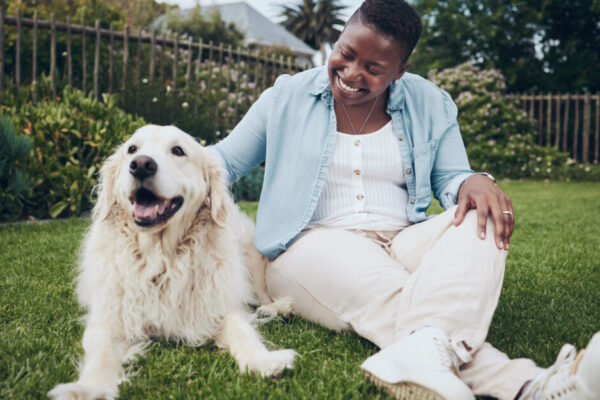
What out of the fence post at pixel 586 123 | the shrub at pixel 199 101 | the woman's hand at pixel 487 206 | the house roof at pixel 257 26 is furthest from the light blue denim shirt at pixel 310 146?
the house roof at pixel 257 26

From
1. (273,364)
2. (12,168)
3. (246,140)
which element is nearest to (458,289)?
(273,364)

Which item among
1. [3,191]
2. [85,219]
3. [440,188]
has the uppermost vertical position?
[440,188]

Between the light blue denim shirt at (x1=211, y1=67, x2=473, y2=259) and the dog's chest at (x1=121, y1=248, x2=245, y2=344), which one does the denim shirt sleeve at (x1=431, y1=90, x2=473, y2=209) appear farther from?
the dog's chest at (x1=121, y1=248, x2=245, y2=344)

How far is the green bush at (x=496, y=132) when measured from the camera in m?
11.4

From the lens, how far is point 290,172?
103 inches

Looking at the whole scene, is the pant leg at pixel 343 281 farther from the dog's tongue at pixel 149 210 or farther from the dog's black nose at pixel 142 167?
the dog's black nose at pixel 142 167

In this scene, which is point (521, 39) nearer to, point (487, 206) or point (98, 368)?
point (487, 206)

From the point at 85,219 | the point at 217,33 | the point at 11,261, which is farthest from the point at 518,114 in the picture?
the point at 217,33

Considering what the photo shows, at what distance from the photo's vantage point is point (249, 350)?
1.97 meters

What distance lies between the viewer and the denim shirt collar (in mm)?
2652

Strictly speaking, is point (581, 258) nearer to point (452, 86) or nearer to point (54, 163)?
point (54, 163)

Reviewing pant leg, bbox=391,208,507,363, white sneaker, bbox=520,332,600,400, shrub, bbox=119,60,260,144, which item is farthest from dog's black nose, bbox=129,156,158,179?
shrub, bbox=119,60,260,144

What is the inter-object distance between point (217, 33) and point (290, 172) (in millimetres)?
19328

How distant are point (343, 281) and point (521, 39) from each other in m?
14.9
